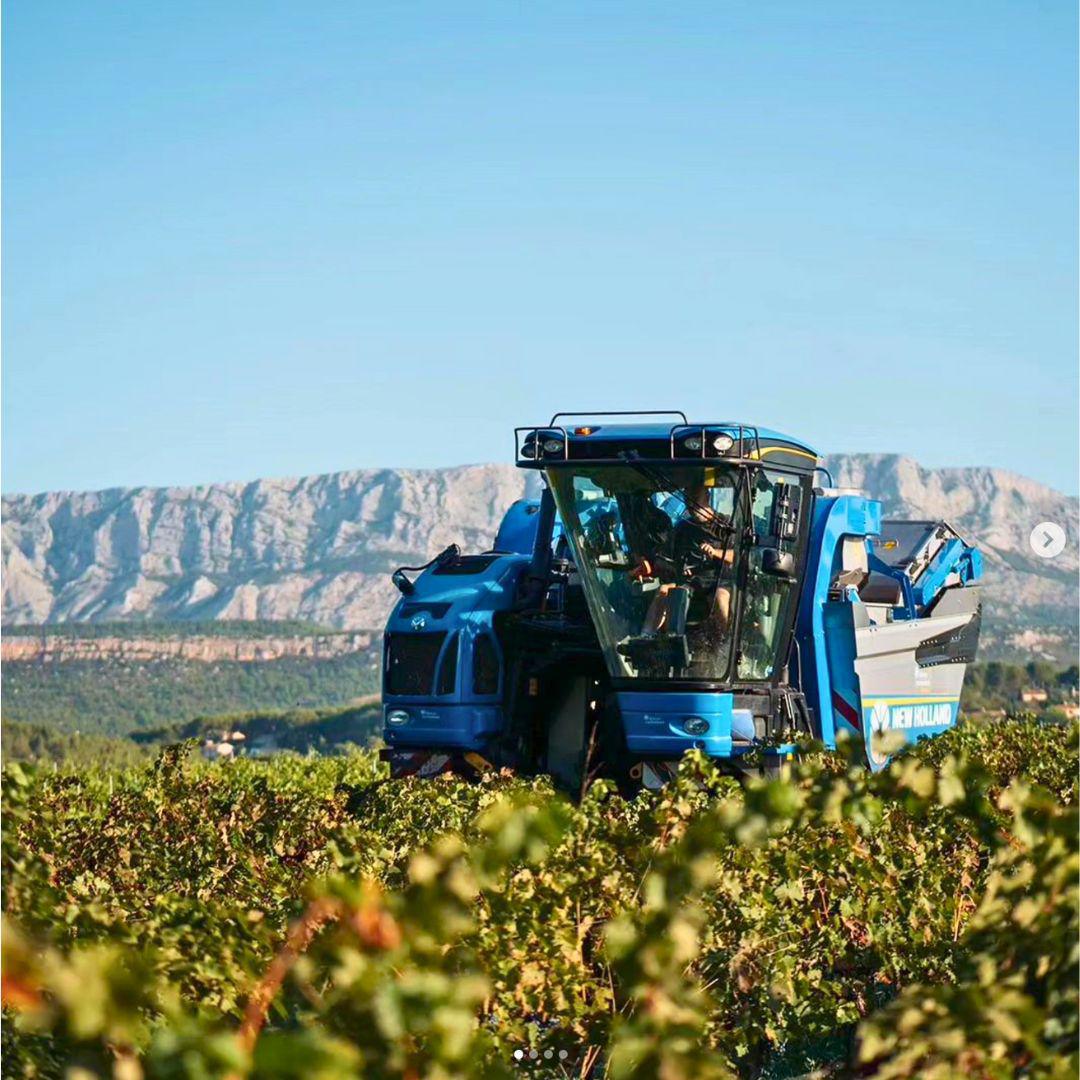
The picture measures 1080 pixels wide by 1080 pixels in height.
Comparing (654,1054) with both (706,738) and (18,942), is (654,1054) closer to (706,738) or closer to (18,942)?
(18,942)

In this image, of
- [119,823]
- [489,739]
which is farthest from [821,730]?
[119,823]

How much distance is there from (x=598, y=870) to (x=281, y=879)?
2.79 metres

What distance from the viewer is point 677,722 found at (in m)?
11.8

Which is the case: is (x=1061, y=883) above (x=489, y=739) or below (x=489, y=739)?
above

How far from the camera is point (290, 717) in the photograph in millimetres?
111688

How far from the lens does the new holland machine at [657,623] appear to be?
39.1 feet

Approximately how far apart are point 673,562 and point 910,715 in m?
3.21

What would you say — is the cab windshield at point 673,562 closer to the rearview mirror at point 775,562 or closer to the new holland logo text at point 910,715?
the rearview mirror at point 775,562

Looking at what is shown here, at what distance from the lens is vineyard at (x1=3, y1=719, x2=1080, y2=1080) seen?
279cm

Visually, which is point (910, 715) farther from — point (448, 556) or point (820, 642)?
point (448, 556)

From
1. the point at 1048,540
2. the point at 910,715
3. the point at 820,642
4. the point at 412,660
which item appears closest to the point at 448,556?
the point at 412,660

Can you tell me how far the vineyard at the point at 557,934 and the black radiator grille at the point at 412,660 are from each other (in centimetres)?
225

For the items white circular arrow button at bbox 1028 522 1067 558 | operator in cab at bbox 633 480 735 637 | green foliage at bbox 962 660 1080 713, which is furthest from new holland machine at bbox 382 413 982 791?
green foliage at bbox 962 660 1080 713

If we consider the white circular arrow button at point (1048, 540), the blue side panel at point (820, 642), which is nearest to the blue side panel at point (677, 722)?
the blue side panel at point (820, 642)
